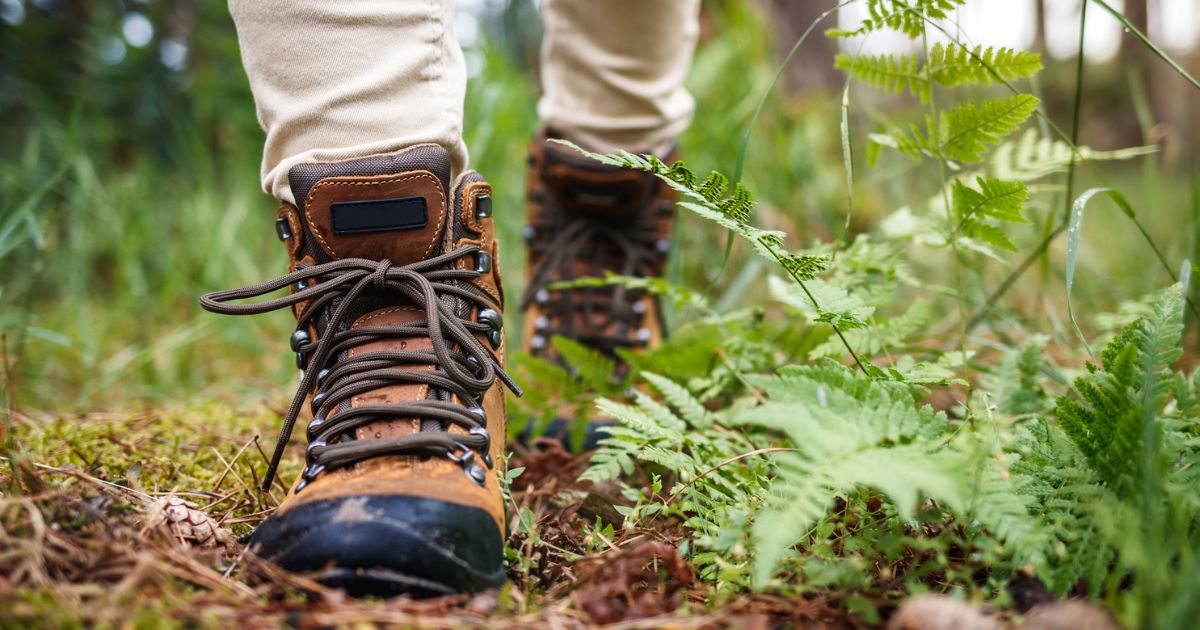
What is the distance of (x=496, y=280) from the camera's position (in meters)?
1.47

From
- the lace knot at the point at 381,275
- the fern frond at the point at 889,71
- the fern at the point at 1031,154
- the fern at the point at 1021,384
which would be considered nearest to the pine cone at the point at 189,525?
the lace knot at the point at 381,275

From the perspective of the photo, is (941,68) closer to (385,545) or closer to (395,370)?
(395,370)

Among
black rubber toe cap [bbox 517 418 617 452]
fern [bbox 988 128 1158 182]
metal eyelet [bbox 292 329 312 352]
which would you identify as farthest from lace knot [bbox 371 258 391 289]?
fern [bbox 988 128 1158 182]

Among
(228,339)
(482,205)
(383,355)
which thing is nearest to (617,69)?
(482,205)

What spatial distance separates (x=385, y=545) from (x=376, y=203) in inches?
22.4

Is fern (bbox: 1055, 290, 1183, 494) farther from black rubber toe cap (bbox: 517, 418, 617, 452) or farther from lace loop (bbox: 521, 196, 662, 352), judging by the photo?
→ lace loop (bbox: 521, 196, 662, 352)

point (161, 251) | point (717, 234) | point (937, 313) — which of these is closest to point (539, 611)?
point (937, 313)

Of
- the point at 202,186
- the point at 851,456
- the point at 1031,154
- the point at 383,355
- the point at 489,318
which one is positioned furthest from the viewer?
the point at 202,186

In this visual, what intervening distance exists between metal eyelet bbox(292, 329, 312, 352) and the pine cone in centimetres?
31

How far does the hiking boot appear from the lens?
2.00 m

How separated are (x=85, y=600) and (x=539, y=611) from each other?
1.76 feet

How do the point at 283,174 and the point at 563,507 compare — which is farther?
the point at 563,507

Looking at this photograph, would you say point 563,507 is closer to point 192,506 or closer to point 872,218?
point 192,506

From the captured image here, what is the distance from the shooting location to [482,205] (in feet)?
4.57
